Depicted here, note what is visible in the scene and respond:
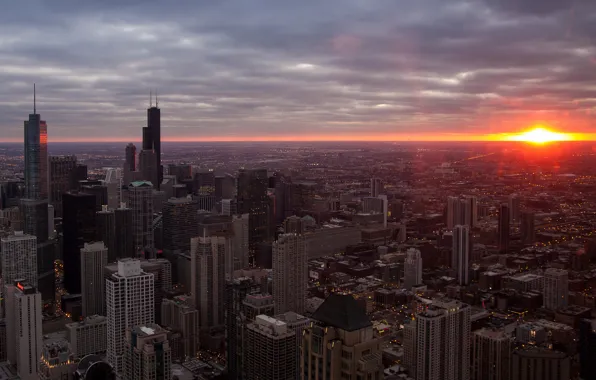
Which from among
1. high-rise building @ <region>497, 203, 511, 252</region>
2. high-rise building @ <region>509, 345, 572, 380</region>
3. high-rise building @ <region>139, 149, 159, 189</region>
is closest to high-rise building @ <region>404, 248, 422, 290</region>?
high-rise building @ <region>497, 203, 511, 252</region>

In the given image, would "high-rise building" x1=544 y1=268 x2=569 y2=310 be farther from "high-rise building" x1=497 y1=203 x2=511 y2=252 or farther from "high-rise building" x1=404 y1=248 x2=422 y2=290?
"high-rise building" x1=404 y1=248 x2=422 y2=290

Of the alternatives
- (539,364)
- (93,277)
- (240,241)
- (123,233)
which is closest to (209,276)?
(240,241)

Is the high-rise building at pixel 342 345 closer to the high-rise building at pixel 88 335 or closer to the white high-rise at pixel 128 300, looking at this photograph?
the high-rise building at pixel 88 335

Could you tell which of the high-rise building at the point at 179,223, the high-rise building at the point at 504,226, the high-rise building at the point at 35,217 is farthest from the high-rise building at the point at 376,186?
the high-rise building at the point at 35,217

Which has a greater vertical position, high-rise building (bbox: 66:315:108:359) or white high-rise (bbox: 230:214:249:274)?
white high-rise (bbox: 230:214:249:274)

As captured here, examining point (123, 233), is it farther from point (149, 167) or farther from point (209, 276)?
point (209, 276)

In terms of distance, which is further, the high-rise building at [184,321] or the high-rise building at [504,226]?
the high-rise building at [184,321]
